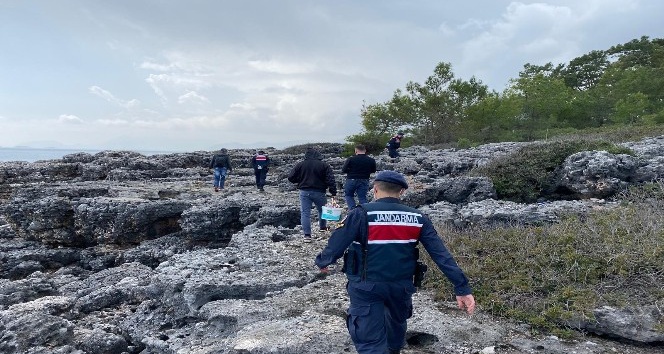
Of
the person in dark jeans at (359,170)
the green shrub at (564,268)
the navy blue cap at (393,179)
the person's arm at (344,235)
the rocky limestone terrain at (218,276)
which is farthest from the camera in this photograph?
the person in dark jeans at (359,170)

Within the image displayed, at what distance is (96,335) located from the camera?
642 centimetres

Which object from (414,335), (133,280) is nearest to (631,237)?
(414,335)

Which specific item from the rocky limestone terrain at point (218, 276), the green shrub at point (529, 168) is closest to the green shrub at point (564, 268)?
the rocky limestone terrain at point (218, 276)

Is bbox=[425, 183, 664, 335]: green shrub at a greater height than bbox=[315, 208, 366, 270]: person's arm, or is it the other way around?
bbox=[315, 208, 366, 270]: person's arm

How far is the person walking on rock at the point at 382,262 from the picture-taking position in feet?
13.4

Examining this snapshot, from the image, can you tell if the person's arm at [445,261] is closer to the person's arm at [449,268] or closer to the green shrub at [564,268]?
the person's arm at [449,268]

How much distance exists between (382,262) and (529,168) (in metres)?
10.6

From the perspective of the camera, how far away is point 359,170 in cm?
1072

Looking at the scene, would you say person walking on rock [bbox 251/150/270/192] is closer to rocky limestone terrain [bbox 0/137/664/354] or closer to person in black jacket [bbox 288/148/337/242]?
rocky limestone terrain [bbox 0/137/664/354]

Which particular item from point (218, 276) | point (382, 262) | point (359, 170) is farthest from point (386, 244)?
point (359, 170)

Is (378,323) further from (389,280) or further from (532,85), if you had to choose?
(532,85)

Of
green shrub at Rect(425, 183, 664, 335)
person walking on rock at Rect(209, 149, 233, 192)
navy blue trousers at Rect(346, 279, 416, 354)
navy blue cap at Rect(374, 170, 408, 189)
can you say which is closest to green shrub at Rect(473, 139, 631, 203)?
green shrub at Rect(425, 183, 664, 335)

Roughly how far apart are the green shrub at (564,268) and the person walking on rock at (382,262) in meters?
1.92

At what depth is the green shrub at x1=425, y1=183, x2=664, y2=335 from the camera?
542cm
